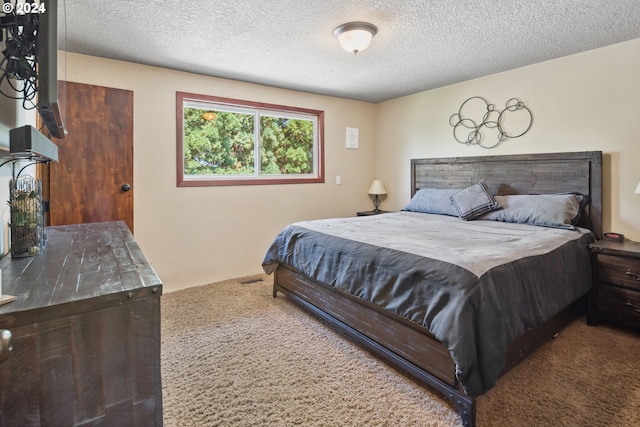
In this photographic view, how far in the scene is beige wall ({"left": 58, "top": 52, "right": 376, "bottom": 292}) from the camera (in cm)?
331

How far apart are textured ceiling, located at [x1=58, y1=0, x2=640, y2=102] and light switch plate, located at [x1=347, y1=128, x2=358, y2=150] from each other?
1201mm

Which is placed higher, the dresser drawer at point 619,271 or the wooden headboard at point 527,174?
the wooden headboard at point 527,174

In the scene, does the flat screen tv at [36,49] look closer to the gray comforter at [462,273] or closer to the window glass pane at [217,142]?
the gray comforter at [462,273]

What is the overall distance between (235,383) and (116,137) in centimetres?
253

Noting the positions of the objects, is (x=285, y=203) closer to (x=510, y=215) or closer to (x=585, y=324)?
(x=510, y=215)

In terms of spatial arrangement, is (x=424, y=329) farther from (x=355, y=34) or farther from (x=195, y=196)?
(x=195, y=196)

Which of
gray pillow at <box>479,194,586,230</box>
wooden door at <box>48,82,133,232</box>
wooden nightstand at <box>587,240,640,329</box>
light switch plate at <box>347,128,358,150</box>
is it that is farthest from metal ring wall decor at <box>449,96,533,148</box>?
wooden door at <box>48,82,133,232</box>

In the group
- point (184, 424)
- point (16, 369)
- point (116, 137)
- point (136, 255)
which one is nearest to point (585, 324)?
point (184, 424)

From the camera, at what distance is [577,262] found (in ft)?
8.06

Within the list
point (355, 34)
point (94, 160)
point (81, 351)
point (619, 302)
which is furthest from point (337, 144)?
point (81, 351)

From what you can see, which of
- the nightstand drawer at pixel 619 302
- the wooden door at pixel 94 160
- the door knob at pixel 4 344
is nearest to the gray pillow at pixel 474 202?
the nightstand drawer at pixel 619 302

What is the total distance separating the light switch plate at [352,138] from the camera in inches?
190

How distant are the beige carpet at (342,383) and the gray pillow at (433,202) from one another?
61.5 inches

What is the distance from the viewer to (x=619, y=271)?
97.7 inches
